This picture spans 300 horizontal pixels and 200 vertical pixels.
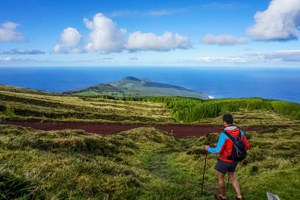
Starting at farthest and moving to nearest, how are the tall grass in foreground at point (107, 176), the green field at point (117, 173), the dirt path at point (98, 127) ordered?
the dirt path at point (98, 127) < the green field at point (117, 173) < the tall grass in foreground at point (107, 176)

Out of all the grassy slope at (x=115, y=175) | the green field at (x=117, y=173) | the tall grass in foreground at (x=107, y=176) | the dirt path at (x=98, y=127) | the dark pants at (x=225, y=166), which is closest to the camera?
the tall grass in foreground at (x=107, y=176)

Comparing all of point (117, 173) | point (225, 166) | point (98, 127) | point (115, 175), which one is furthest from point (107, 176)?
point (98, 127)

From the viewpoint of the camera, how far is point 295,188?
726 centimetres

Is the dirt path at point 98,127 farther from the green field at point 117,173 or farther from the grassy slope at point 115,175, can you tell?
the grassy slope at point 115,175

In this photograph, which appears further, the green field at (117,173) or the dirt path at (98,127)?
the dirt path at (98,127)

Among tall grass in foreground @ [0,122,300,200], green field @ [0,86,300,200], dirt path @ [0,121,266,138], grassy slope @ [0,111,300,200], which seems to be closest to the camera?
tall grass in foreground @ [0,122,300,200]

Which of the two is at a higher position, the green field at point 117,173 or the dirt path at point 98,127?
the green field at point 117,173

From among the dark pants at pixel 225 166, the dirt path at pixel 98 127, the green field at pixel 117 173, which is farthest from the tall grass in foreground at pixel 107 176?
the dirt path at pixel 98 127

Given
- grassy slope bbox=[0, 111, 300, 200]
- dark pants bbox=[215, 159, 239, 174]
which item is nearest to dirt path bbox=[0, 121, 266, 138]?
grassy slope bbox=[0, 111, 300, 200]

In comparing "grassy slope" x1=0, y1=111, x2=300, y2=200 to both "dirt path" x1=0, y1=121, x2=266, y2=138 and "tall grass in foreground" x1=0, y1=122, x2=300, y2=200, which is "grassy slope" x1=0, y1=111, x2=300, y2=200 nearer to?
"tall grass in foreground" x1=0, y1=122, x2=300, y2=200

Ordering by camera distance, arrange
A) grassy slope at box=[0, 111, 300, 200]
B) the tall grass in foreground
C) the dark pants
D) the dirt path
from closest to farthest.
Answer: the tall grass in foreground < grassy slope at box=[0, 111, 300, 200] < the dark pants < the dirt path

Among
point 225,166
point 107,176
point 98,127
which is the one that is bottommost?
point 98,127

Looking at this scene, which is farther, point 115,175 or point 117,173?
point 117,173

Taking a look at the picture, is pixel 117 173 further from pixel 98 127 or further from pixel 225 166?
pixel 98 127
